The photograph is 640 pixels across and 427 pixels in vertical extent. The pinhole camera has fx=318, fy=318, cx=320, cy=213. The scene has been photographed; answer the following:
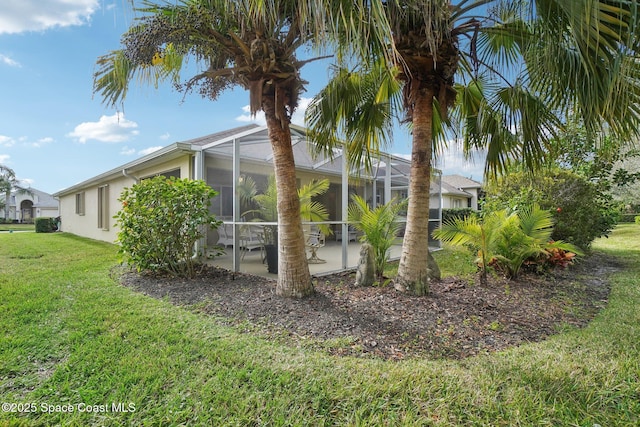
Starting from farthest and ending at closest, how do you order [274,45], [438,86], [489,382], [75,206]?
[75,206]
[438,86]
[274,45]
[489,382]

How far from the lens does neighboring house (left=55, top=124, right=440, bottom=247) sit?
277 inches

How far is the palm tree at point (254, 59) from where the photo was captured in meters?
3.92

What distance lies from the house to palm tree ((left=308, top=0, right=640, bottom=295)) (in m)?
1.33

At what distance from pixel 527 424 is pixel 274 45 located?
4617 mm

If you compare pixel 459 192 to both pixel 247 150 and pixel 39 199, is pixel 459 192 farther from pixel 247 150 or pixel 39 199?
pixel 39 199

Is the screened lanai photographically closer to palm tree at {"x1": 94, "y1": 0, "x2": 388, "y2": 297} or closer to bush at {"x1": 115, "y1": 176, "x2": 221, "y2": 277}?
bush at {"x1": 115, "y1": 176, "x2": 221, "y2": 277}

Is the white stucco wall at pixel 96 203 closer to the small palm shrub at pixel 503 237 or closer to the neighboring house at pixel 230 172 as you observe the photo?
the neighboring house at pixel 230 172

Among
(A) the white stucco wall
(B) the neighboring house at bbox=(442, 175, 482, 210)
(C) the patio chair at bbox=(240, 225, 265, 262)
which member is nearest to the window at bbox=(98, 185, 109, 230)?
(A) the white stucco wall

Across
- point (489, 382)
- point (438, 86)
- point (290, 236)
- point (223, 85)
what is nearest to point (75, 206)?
point (223, 85)

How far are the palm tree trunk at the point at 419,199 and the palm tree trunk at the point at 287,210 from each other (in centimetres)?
160

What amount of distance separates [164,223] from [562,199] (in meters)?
9.27

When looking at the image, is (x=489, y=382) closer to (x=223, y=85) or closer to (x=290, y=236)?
(x=290, y=236)

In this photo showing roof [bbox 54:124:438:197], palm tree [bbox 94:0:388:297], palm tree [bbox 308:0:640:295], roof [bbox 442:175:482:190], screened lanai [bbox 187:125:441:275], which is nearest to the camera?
palm tree [bbox 308:0:640:295]

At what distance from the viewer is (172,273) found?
20.2ft
